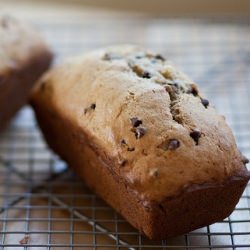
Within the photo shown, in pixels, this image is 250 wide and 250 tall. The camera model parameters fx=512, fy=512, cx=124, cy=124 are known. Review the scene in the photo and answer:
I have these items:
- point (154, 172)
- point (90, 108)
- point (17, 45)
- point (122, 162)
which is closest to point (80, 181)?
point (90, 108)

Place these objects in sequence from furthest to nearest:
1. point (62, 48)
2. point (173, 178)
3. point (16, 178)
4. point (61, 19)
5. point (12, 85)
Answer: point (61, 19) → point (62, 48) → point (12, 85) → point (16, 178) → point (173, 178)

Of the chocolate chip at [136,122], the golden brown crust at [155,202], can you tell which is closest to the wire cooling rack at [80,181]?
the golden brown crust at [155,202]

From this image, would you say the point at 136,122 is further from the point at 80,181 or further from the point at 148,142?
the point at 80,181

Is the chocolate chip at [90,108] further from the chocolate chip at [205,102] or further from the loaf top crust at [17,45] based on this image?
the loaf top crust at [17,45]

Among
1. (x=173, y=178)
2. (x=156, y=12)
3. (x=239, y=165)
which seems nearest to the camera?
(x=173, y=178)

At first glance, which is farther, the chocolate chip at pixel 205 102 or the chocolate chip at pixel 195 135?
the chocolate chip at pixel 205 102

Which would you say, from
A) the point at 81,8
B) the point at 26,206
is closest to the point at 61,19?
the point at 81,8

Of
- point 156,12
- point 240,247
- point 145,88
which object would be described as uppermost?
point 145,88

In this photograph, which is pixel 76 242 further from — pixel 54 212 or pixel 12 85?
pixel 12 85

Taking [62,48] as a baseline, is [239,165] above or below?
above
